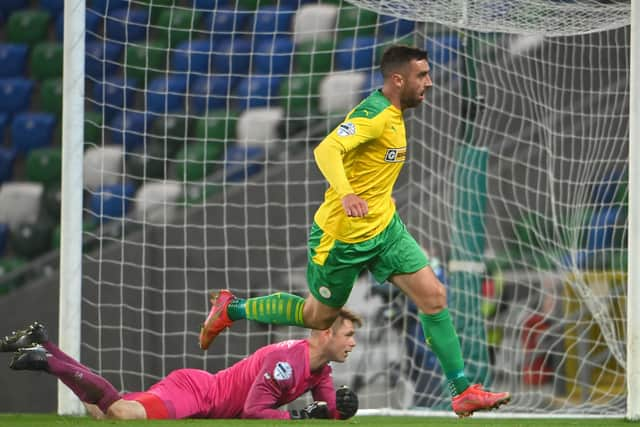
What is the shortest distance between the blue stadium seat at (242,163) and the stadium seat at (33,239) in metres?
1.81

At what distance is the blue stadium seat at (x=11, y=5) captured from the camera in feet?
46.2

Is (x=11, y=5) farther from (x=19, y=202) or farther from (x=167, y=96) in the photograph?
(x=167, y=96)

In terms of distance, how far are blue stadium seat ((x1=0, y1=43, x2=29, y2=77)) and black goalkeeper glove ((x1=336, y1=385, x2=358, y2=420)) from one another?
7.96m

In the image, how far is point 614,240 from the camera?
9727 millimetres

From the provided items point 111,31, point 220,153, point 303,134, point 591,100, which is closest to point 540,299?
point 591,100

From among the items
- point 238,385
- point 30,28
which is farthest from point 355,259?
point 30,28

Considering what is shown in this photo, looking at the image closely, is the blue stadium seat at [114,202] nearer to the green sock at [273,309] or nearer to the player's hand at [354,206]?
Result: the green sock at [273,309]

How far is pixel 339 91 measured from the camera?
10742 mm

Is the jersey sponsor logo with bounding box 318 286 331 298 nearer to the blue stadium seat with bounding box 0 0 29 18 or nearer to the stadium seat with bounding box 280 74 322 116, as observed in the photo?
the stadium seat with bounding box 280 74 322 116

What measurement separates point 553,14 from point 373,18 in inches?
117

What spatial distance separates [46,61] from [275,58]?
274 cm

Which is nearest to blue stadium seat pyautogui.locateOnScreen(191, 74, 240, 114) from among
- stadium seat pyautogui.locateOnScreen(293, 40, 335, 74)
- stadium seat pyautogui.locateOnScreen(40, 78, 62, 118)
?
stadium seat pyautogui.locateOnScreen(293, 40, 335, 74)

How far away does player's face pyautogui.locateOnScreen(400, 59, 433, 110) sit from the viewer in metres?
5.88

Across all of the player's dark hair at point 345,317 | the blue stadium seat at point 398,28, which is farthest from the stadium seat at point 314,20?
the player's dark hair at point 345,317
